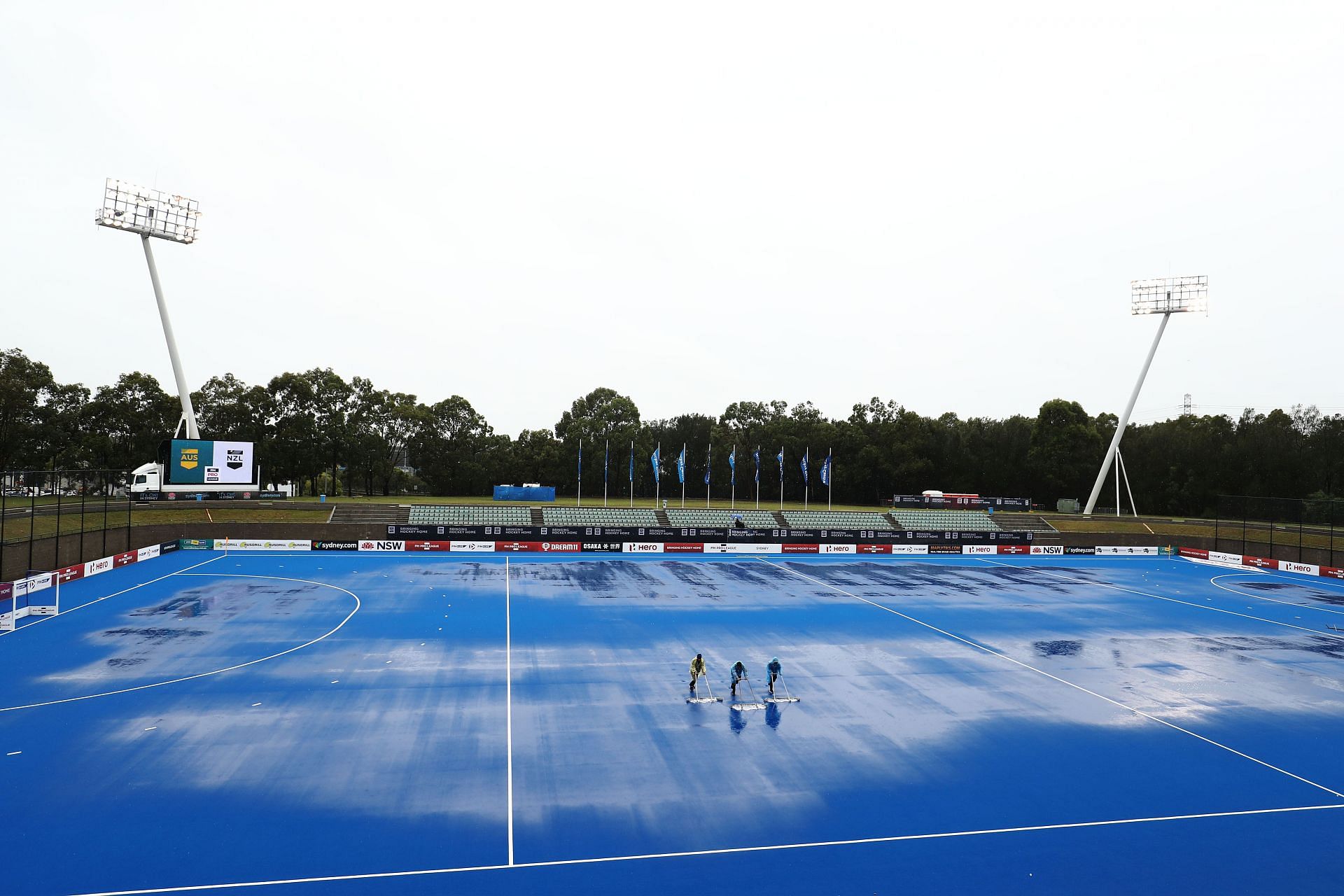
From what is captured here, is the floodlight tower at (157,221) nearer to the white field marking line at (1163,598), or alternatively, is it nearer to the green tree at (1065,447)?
the white field marking line at (1163,598)

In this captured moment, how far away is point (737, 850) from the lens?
12977 mm

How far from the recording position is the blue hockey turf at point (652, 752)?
492 inches

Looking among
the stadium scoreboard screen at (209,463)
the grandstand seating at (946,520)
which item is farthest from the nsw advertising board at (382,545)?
the grandstand seating at (946,520)

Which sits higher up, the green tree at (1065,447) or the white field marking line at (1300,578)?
the green tree at (1065,447)

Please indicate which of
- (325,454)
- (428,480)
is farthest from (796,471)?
(325,454)

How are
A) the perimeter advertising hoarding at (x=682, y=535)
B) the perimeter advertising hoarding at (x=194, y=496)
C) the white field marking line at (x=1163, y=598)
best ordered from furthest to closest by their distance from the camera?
the perimeter advertising hoarding at (x=194, y=496), the perimeter advertising hoarding at (x=682, y=535), the white field marking line at (x=1163, y=598)

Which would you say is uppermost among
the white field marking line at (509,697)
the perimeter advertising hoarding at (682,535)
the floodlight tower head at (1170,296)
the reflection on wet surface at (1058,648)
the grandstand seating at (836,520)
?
the floodlight tower head at (1170,296)

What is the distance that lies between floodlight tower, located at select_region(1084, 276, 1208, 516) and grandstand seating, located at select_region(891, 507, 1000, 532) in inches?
418

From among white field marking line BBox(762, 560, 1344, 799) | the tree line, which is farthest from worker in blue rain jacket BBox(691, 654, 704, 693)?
the tree line

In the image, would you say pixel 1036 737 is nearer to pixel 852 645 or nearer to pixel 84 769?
pixel 852 645

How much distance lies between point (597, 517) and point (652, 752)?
2119 inches

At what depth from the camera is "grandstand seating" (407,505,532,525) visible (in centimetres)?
6456

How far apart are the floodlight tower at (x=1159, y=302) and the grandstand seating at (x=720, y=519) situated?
103 ft

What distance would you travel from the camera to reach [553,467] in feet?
343
